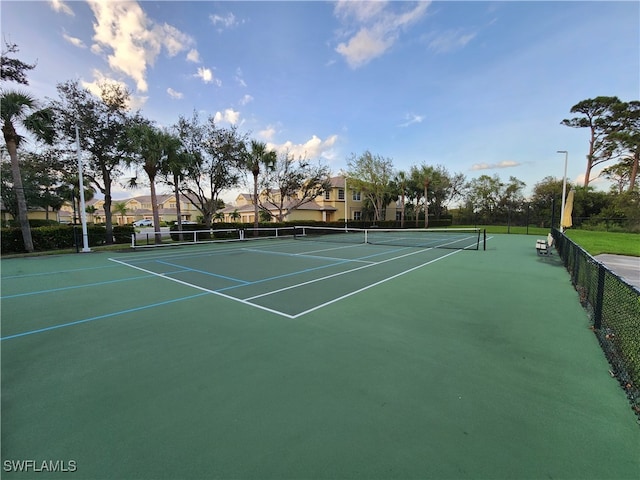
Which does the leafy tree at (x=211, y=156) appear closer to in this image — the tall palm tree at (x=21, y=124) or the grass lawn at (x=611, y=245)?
the tall palm tree at (x=21, y=124)

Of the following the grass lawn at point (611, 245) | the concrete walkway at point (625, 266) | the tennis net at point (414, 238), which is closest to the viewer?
the concrete walkway at point (625, 266)

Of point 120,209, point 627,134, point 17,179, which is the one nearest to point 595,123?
point 627,134

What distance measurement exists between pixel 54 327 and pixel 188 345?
8.73 feet

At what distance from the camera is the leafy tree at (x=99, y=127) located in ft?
55.4

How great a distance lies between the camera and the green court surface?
2.00 meters

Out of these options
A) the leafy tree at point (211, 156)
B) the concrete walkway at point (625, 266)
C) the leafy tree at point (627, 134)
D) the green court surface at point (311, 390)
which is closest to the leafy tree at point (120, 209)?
the leafy tree at point (211, 156)

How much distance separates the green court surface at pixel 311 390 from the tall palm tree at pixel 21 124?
12.4 meters

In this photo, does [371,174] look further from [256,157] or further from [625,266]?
[625,266]

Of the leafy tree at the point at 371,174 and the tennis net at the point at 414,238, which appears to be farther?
the leafy tree at the point at 371,174

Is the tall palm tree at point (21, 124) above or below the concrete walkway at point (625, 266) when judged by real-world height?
above

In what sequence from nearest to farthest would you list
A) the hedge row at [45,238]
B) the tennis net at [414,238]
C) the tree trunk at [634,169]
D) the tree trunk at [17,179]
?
the tree trunk at [17,179] < the hedge row at [45,238] < the tennis net at [414,238] < the tree trunk at [634,169]

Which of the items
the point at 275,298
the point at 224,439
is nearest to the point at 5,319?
the point at 275,298

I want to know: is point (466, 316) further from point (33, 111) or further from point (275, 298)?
point (33, 111)

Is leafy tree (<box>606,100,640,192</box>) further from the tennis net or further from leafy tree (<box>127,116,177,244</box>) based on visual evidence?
leafy tree (<box>127,116,177,244</box>)
